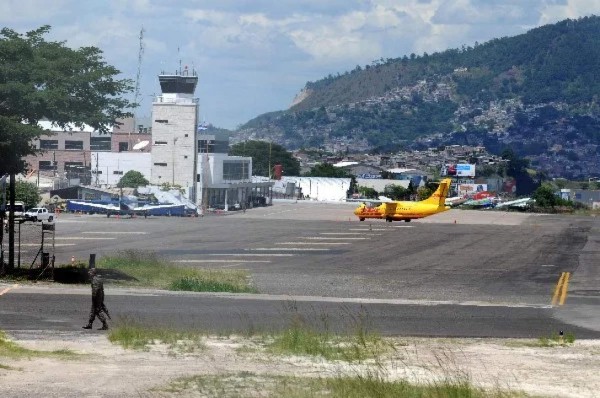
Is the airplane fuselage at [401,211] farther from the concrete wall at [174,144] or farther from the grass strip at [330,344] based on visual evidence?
the grass strip at [330,344]

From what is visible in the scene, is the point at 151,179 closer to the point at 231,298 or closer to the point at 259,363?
the point at 231,298

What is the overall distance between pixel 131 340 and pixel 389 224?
82785 mm

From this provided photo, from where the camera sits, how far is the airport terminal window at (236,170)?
161 meters

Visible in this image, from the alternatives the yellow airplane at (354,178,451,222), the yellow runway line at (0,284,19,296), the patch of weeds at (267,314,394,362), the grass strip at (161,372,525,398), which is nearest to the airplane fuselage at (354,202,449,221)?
the yellow airplane at (354,178,451,222)

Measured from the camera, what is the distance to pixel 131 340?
95.6 feet

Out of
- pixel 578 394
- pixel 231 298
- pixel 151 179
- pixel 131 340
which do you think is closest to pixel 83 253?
pixel 231 298

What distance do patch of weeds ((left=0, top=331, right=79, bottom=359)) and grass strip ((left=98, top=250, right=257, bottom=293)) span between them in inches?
700

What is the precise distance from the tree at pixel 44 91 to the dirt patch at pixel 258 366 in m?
16.4

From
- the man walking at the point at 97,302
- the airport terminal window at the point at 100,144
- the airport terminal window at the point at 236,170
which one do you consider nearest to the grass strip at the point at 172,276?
the man walking at the point at 97,302

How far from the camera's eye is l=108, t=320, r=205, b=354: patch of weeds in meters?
28.5

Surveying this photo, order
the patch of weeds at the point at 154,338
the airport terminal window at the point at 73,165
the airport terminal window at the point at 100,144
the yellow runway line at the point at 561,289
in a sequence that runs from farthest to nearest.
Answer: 1. the airport terminal window at the point at 100,144
2. the airport terminal window at the point at 73,165
3. the yellow runway line at the point at 561,289
4. the patch of weeds at the point at 154,338

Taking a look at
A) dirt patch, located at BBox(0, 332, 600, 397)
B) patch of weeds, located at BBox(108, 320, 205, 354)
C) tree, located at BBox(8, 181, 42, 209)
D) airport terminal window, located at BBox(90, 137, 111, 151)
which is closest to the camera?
dirt patch, located at BBox(0, 332, 600, 397)

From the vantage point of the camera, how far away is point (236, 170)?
16500 cm

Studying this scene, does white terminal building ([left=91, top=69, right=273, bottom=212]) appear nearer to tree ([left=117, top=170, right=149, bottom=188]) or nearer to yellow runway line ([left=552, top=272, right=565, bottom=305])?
tree ([left=117, top=170, right=149, bottom=188])
